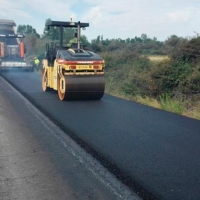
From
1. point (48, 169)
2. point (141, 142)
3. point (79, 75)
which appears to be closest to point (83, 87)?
point (79, 75)

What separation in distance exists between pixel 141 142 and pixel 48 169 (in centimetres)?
185

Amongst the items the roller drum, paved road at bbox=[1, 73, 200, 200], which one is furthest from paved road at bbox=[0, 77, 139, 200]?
the roller drum

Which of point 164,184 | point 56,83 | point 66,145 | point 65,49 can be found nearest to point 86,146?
point 66,145

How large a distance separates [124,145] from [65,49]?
7143 mm

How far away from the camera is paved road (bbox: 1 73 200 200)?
4.27 meters

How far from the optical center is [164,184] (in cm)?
423

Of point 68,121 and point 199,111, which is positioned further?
point 199,111

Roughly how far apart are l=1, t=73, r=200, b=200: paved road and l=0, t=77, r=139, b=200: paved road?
0.22 metres

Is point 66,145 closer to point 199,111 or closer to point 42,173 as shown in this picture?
point 42,173

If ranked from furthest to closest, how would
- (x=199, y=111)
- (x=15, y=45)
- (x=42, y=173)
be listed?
1. (x=15, y=45)
2. (x=199, y=111)
3. (x=42, y=173)

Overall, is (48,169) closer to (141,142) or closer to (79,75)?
(141,142)

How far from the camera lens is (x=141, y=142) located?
6.03 m

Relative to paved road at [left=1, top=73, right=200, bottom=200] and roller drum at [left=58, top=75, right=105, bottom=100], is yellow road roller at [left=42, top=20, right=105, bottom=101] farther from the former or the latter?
paved road at [left=1, top=73, right=200, bottom=200]

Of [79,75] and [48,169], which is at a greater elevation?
[79,75]
